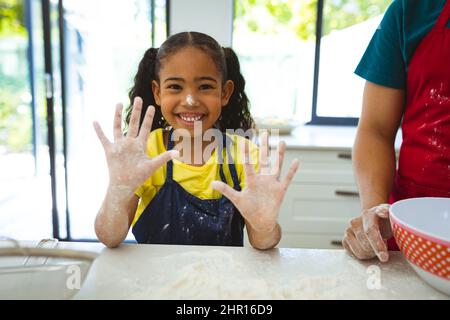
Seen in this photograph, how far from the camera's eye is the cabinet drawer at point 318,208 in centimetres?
204

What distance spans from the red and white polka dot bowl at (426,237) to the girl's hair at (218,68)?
0.50m

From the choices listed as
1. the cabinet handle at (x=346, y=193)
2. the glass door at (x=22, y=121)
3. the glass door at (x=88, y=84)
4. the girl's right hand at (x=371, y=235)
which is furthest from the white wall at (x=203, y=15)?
the glass door at (x=22, y=121)

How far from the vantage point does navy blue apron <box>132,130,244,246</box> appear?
37.0 inches

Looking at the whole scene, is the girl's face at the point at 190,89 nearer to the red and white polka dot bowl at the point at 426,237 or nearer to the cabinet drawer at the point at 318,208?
the red and white polka dot bowl at the point at 426,237

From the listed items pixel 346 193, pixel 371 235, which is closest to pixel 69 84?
pixel 346 193

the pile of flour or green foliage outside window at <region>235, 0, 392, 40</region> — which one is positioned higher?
green foliage outside window at <region>235, 0, 392, 40</region>

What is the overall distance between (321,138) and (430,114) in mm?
1375

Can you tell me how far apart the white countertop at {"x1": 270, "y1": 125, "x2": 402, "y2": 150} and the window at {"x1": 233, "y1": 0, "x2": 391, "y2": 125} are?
5.5 inches

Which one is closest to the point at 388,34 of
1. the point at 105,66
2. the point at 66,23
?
the point at 105,66

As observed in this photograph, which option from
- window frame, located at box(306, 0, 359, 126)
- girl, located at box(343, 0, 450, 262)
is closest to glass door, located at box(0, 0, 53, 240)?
window frame, located at box(306, 0, 359, 126)

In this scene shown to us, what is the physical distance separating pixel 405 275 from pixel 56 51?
7.14ft

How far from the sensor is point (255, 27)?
2.50 m

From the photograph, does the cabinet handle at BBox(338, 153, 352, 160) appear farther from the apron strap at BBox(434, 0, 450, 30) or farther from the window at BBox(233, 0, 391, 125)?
the apron strap at BBox(434, 0, 450, 30)

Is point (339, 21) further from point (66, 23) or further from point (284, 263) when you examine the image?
point (284, 263)
